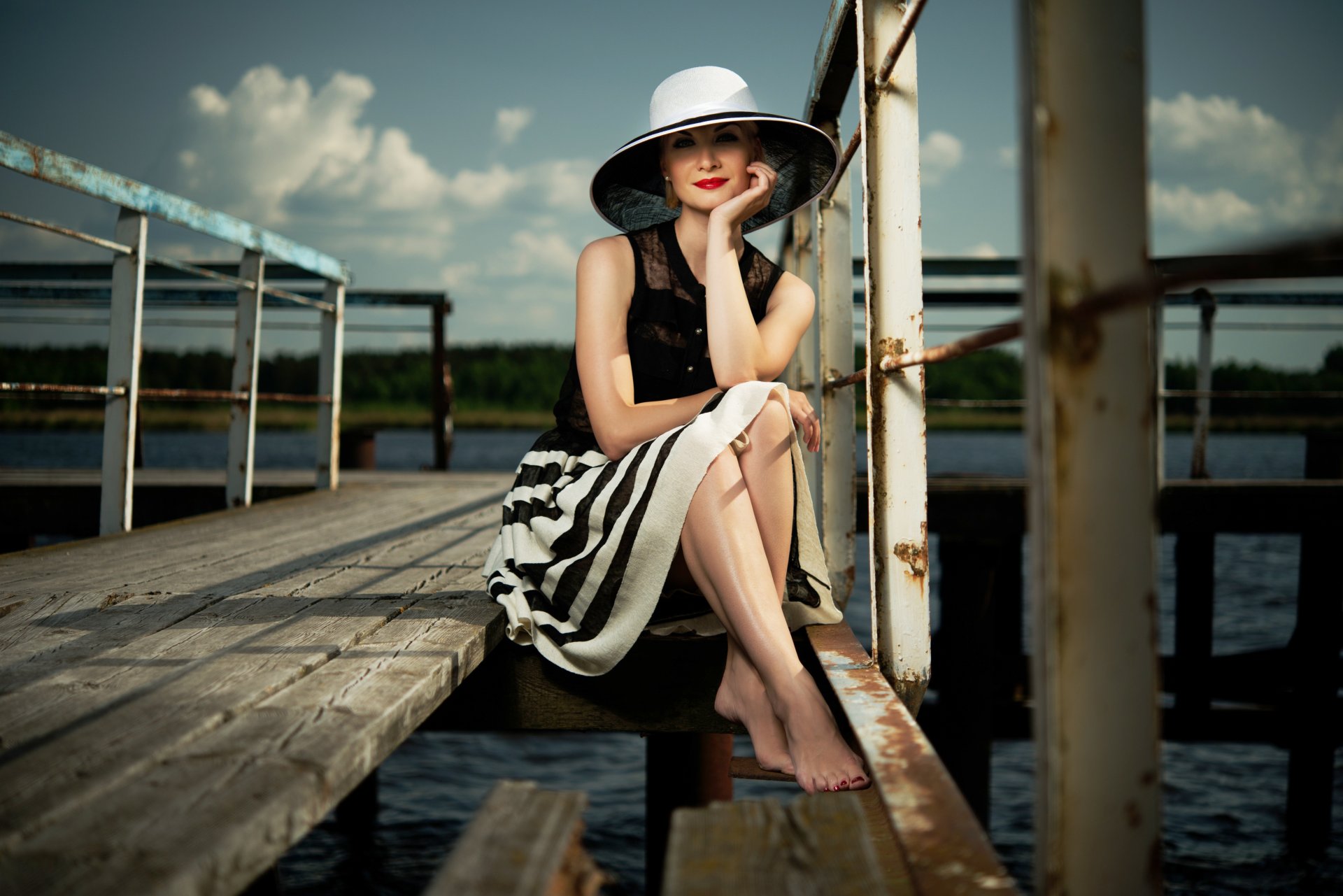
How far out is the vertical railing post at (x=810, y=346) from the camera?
2570mm

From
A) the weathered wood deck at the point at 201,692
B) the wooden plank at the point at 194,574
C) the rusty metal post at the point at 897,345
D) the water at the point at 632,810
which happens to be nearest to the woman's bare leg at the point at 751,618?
the rusty metal post at the point at 897,345

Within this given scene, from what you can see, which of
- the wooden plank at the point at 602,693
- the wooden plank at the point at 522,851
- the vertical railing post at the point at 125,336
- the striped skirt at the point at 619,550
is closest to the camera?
the wooden plank at the point at 522,851

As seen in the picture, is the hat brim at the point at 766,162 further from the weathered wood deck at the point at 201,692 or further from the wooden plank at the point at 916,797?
the wooden plank at the point at 916,797

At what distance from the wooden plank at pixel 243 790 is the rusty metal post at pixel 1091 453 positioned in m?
0.69

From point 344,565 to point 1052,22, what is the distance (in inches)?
90.4

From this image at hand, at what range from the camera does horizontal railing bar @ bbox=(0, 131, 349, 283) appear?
2381 millimetres

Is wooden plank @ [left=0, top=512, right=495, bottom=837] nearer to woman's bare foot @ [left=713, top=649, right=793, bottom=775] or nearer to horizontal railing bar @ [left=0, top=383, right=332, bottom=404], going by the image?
woman's bare foot @ [left=713, top=649, right=793, bottom=775]

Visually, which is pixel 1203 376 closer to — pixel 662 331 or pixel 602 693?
pixel 662 331

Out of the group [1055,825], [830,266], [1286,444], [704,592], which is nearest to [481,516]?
[830,266]

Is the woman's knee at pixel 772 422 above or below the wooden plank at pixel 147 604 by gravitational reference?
above

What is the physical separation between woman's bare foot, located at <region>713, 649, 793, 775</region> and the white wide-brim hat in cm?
107

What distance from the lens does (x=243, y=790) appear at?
0.94 meters

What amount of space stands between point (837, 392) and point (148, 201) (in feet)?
7.62

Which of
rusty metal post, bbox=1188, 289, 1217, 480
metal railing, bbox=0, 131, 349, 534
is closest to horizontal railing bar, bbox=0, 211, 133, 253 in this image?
metal railing, bbox=0, 131, 349, 534
